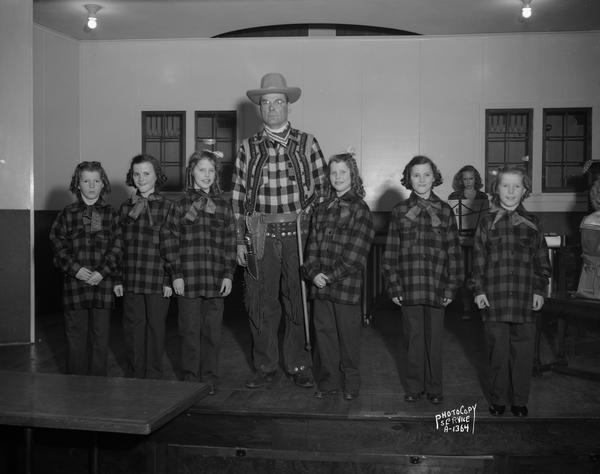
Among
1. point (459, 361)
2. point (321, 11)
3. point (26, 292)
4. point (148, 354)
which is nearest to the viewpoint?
point (148, 354)

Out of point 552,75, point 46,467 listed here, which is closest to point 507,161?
point 552,75

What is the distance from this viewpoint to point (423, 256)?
3939 mm

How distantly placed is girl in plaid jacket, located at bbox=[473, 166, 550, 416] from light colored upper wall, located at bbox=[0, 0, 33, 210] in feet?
12.8

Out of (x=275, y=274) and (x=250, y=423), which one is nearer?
(x=250, y=423)

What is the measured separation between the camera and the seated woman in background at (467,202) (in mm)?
7312

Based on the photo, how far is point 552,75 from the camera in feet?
27.9

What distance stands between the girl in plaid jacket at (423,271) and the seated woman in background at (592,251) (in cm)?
137

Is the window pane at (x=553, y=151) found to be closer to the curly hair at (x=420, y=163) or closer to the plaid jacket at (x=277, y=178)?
the curly hair at (x=420, y=163)

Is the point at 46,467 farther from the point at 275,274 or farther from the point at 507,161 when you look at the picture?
the point at 507,161

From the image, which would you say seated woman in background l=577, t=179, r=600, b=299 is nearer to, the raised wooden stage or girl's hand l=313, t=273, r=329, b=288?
the raised wooden stage

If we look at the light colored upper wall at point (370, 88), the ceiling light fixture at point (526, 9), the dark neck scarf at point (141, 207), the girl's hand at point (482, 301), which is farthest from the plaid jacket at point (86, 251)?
the ceiling light fixture at point (526, 9)

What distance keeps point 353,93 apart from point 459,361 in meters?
4.48

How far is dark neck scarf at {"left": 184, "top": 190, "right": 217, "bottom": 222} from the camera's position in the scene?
412 cm

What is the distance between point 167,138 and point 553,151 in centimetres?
513
